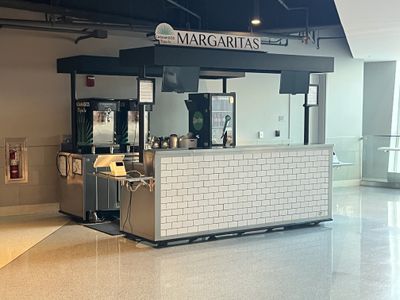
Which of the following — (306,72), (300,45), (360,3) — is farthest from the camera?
(300,45)

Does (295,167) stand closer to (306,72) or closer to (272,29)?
(306,72)

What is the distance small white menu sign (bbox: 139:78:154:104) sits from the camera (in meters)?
6.86

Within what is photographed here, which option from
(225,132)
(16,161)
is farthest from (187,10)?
(16,161)

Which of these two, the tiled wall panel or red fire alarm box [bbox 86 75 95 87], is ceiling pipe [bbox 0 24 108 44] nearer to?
red fire alarm box [bbox 86 75 95 87]

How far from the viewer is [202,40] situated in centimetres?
709

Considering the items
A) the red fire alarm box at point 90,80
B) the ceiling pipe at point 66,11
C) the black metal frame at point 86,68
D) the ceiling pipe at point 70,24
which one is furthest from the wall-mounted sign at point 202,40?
the red fire alarm box at point 90,80

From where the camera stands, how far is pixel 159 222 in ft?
22.0

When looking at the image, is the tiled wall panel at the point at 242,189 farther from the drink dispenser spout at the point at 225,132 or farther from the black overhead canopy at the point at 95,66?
the black overhead canopy at the point at 95,66

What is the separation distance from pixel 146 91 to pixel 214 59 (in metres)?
0.89

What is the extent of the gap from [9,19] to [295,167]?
431 cm

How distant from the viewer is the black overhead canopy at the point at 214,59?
668 cm

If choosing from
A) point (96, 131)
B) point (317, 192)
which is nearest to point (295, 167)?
point (317, 192)

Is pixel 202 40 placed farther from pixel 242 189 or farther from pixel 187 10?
pixel 187 10

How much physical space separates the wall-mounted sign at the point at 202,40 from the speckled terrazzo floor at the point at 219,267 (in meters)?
2.30
